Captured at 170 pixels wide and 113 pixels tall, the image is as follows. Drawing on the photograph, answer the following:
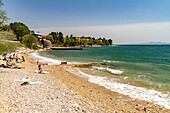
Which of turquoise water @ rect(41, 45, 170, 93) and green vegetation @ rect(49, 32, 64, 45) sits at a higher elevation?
green vegetation @ rect(49, 32, 64, 45)

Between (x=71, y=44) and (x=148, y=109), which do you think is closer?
(x=148, y=109)

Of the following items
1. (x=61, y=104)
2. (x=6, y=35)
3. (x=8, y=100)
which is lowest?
(x=61, y=104)

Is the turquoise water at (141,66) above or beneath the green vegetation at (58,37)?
beneath

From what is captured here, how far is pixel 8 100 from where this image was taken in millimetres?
5719

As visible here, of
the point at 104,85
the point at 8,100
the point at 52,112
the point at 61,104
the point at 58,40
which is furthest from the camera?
the point at 58,40

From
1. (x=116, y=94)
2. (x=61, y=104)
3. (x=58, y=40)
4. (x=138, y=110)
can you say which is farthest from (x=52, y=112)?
(x=58, y=40)

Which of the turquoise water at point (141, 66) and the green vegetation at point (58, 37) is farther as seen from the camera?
the green vegetation at point (58, 37)

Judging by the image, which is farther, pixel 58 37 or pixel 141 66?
pixel 58 37

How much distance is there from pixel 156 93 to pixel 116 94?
11.7 feet

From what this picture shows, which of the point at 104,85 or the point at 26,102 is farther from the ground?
the point at 26,102

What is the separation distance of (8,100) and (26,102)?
875 mm

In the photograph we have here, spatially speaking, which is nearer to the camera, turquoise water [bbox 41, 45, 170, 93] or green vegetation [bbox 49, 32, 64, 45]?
turquoise water [bbox 41, 45, 170, 93]

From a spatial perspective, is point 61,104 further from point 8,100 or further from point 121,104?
point 121,104

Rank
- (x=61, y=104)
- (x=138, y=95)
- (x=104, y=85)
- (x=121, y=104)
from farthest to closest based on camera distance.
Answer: (x=104, y=85)
(x=138, y=95)
(x=121, y=104)
(x=61, y=104)
